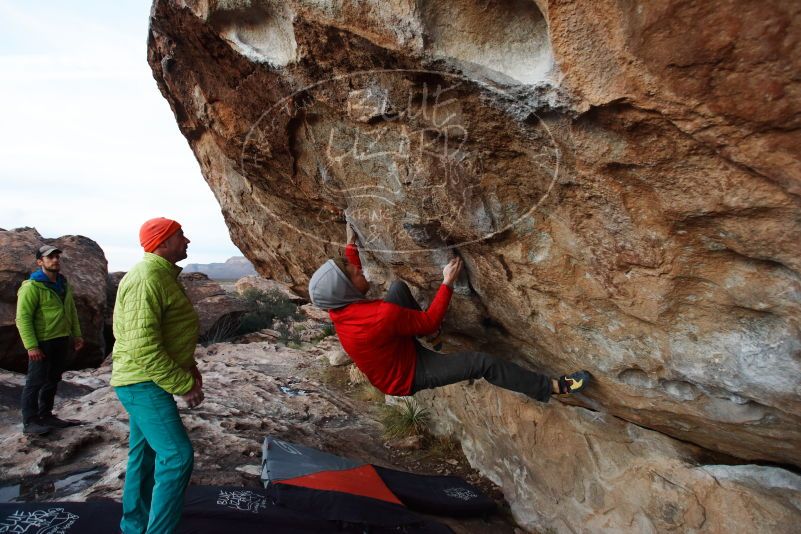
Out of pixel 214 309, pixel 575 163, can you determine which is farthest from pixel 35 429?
pixel 214 309

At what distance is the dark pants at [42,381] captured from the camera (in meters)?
4.66

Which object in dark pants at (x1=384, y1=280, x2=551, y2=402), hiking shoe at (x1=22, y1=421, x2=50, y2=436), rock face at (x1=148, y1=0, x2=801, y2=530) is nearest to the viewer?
rock face at (x1=148, y1=0, x2=801, y2=530)

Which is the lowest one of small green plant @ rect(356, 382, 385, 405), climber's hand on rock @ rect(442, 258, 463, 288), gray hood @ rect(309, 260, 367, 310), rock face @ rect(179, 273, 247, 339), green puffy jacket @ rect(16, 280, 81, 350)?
small green plant @ rect(356, 382, 385, 405)

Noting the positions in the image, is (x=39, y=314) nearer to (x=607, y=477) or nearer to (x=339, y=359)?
(x=339, y=359)

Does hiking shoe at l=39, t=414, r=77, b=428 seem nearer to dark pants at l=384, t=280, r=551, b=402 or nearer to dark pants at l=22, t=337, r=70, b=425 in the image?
dark pants at l=22, t=337, r=70, b=425

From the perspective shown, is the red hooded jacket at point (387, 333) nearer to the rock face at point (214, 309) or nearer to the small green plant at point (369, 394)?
the small green plant at point (369, 394)

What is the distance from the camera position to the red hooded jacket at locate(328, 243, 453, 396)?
10.5 ft

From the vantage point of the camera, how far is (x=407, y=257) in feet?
11.8

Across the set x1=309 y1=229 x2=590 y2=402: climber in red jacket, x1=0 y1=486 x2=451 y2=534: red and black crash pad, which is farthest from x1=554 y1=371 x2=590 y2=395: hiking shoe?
x1=0 y1=486 x2=451 y2=534: red and black crash pad

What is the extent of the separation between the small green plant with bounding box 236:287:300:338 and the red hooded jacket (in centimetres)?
940

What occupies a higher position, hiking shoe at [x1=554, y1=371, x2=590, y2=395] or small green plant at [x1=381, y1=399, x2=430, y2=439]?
hiking shoe at [x1=554, y1=371, x2=590, y2=395]

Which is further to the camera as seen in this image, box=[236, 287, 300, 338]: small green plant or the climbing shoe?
box=[236, 287, 300, 338]: small green plant

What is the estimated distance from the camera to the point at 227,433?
4.82m

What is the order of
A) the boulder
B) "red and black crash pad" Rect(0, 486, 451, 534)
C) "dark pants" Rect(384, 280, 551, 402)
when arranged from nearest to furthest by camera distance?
"red and black crash pad" Rect(0, 486, 451, 534) → "dark pants" Rect(384, 280, 551, 402) → the boulder
